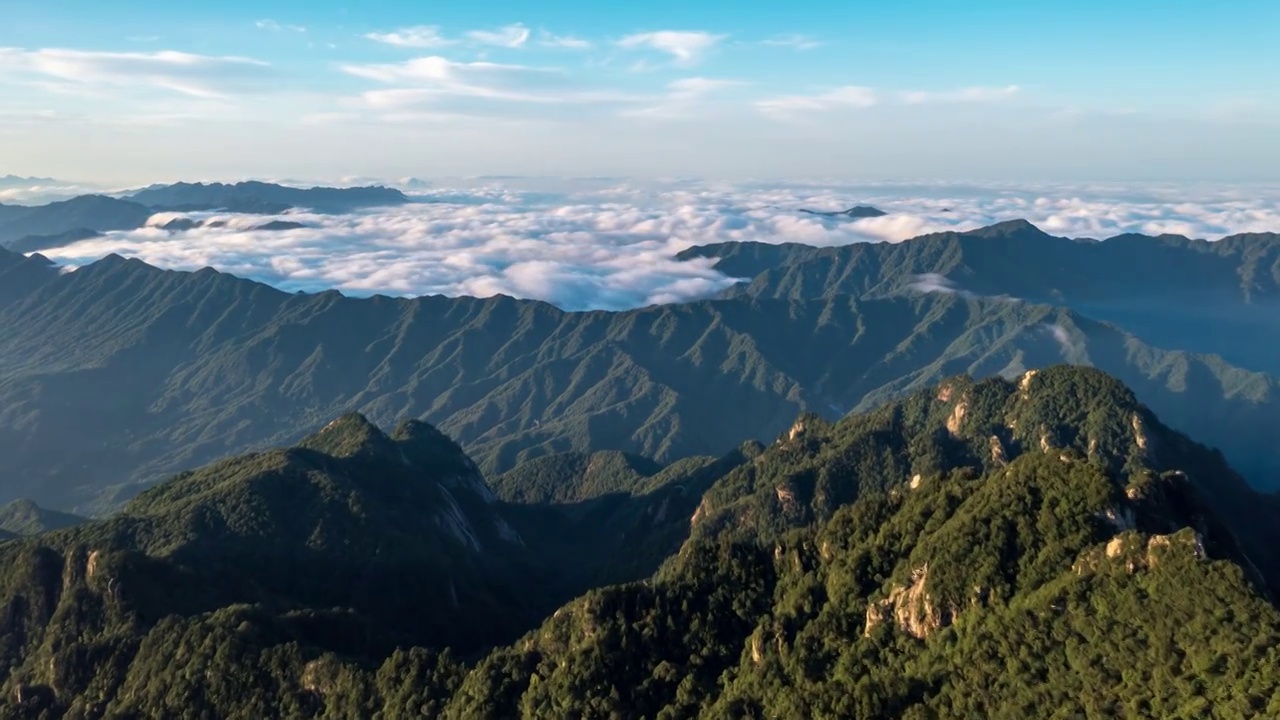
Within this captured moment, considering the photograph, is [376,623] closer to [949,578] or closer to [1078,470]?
[949,578]

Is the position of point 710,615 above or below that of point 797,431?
above

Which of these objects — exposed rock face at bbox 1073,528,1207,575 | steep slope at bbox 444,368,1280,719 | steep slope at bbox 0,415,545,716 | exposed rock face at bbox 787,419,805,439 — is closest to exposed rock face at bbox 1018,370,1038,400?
exposed rock face at bbox 787,419,805,439

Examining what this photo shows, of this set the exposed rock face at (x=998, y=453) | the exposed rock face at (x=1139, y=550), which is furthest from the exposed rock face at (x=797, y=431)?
the exposed rock face at (x=1139, y=550)

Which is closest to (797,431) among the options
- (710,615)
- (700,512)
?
(700,512)

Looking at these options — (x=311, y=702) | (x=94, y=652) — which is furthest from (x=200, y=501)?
(x=311, y=702)

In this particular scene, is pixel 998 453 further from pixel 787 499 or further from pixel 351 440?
pixel 351 440

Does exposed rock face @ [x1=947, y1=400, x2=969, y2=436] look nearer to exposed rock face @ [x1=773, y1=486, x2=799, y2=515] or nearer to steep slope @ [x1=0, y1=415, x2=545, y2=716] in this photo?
exposed rock face @ [x1=773, y1=486, x2=799, y2=515]
